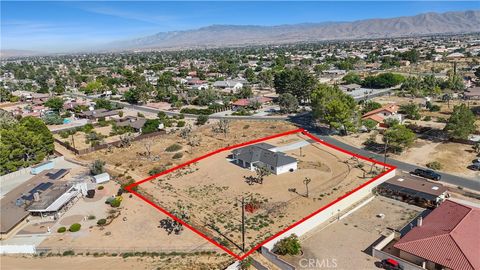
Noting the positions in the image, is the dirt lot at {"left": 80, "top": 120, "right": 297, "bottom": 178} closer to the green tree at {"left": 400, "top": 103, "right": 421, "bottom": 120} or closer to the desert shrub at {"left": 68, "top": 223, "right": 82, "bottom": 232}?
the desert shrub at {"left": 68, "top": 223, "right": 82, "bottom": 232}

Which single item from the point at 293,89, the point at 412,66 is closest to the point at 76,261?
the point at 293,89

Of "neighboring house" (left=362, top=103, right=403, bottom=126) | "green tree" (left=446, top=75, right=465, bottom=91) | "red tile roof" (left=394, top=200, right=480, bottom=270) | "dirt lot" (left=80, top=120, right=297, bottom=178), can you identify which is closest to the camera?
"red tile roof" (left=394, top=200, right=480, bottom=270)

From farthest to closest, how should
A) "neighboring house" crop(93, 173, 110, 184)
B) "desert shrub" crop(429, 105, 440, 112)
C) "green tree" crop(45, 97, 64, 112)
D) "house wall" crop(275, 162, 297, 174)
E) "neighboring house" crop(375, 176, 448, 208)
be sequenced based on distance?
"green tree" crop(45, 97, 64, 112)
"desert shrub" crop(429, 105, 440, 112)
"house wall" crop(275, 162, 297, 174)
"neighboring house" crop(93, 173, 110, 184)
"neighboring house" crop(375, 176, 448, 208)

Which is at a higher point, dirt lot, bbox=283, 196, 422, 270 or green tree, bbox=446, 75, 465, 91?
green tree, bbox=446, 75, 465, 91

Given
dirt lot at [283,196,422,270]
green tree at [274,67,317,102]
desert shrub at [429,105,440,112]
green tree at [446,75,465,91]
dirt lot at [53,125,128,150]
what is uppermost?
green tree at [274,67,317,102]

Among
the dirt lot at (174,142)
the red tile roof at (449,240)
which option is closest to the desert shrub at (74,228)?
the dirt lot at (174,142)

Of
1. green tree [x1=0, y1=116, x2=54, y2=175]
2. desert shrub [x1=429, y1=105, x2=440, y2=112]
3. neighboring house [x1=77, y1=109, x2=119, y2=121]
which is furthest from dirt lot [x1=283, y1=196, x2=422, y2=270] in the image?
neighboring house [x1=77, y1=109, x2=119, y2=121]
